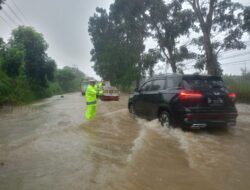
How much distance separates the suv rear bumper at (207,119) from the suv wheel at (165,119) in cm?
65

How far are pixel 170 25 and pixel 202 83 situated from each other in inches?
547

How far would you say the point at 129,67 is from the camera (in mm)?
38875

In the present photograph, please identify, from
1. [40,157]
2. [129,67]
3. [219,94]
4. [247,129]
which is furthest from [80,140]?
[129,67]

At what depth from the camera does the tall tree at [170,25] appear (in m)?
18.9

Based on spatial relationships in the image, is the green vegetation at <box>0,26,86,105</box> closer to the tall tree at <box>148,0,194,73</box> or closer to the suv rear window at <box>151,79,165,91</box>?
the tall tree at <box>148,0,194,73</box>

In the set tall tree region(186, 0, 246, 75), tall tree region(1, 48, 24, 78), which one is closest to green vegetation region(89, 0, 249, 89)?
tall tree region(186, 0, 246, 75)

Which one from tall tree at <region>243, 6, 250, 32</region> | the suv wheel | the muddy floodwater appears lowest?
the muddy floodwater

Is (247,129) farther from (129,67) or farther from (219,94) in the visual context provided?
(129,67)

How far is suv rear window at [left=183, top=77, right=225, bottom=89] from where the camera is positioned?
7.05m

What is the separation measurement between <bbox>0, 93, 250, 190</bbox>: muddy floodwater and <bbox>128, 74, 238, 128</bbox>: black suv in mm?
355

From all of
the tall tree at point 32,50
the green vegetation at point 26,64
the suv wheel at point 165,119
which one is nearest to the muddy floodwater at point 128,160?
the suv wheel at point 165,119

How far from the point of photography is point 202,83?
7.20 m

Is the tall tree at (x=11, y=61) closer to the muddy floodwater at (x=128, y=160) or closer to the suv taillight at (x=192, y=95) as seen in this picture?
the muddy floodwater at (x=128, y=160)

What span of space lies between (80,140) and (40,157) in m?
1.63
